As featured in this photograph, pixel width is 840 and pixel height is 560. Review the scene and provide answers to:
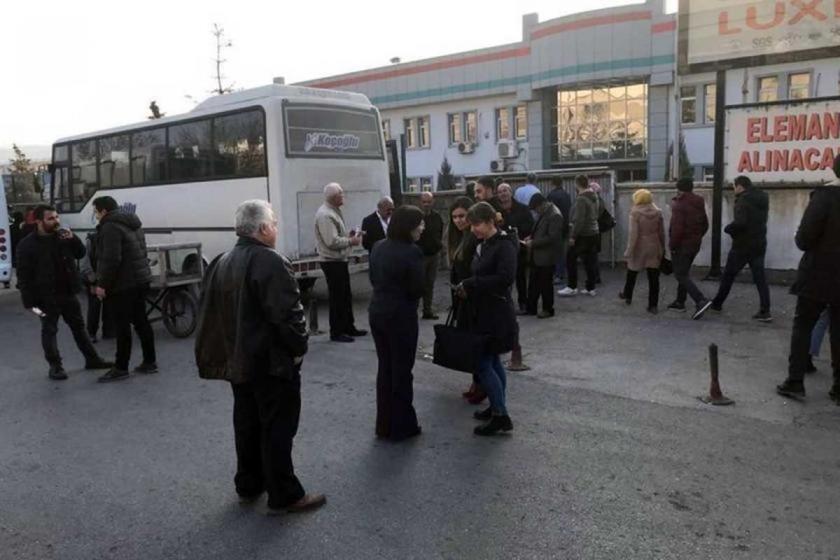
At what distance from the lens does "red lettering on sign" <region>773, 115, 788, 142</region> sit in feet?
35.0

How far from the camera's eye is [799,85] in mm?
25578

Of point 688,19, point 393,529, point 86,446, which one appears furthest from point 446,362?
point 688,19

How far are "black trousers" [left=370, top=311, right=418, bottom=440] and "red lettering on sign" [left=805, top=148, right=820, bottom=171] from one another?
8216mm

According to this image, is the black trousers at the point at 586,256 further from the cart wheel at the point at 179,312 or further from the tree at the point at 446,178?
the tree at the point at 446,178

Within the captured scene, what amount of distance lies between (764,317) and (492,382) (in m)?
5.17

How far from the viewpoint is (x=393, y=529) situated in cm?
390

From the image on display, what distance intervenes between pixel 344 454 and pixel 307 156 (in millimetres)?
6855

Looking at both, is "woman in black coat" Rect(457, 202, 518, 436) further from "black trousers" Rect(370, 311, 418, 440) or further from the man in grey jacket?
the man in grey jacket

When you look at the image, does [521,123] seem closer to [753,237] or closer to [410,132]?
[410,132]

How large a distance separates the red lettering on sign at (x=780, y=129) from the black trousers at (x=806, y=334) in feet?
18.8

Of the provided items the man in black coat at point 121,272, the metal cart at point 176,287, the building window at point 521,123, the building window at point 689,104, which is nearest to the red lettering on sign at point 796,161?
the metal cart at point 176,287

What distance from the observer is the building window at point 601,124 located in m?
30.7

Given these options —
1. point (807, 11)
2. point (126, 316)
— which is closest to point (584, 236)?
point (807, 11)

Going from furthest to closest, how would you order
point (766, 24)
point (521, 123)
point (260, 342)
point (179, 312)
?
point (521, 123)
point (766, 24)
point (179, 312)
point (260, 342)
